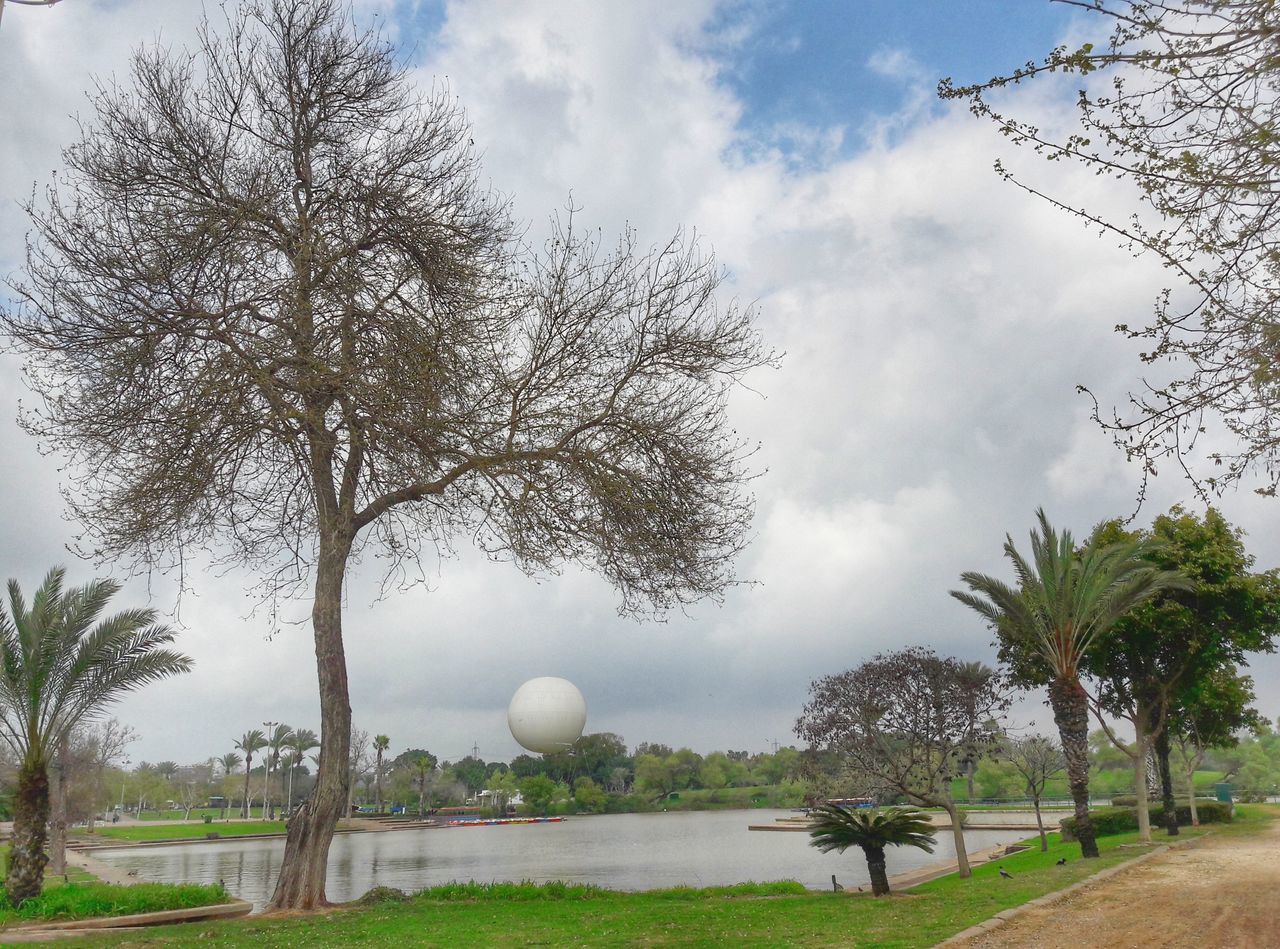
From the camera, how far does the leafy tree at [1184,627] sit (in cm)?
2392

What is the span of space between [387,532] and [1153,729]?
917 inches

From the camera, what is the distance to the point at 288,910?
508 inches

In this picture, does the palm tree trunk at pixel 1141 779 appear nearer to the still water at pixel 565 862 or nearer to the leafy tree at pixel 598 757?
the still water at pixel 565 862

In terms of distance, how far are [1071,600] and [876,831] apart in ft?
30.5

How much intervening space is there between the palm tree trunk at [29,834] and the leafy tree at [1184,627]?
2340 cm

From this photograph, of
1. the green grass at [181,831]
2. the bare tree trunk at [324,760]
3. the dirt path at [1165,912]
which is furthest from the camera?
the green grass at [181,831]

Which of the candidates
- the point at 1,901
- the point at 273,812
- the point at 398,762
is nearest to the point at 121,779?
the point at 273,812

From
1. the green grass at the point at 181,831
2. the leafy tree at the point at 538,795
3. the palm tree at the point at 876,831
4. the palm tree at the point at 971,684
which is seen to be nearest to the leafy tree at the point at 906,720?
the palm tree at the point at 971,684

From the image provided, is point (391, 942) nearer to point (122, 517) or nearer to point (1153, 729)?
point (122, 517)

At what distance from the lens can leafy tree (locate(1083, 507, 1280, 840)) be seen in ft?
78.5

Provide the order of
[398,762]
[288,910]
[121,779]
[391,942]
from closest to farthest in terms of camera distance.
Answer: [391,942] → [288,910] → [121,779] → [398,762]

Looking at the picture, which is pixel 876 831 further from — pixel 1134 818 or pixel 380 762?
pixel 380 762

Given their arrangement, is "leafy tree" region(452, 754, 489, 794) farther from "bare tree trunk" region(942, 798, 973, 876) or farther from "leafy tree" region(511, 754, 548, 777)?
"bare tree trunk" region(942, 798, 973, 876)

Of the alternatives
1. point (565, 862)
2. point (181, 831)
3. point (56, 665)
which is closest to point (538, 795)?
point (181, 831)
